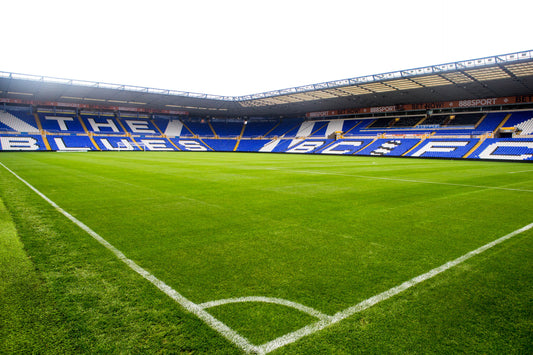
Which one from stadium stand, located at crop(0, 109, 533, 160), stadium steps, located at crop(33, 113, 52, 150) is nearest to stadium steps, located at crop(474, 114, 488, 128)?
stadium stand, located at crop(0, 109, 533, 160)

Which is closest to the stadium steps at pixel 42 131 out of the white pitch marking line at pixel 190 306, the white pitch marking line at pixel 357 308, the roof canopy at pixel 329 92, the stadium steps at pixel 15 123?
the stadium steps at pixel 15 123

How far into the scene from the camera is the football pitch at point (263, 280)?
242 centimetres

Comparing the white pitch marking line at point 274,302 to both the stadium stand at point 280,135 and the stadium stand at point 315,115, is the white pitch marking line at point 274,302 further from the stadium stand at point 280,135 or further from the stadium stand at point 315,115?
the stadium stand at point 280,135

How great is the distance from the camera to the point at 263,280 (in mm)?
3414

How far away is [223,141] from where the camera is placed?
207 ft

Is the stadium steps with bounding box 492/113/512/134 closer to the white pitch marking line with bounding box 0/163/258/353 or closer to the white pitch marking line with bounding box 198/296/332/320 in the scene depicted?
the white pitch marking line with bounding box 198/296/332/320

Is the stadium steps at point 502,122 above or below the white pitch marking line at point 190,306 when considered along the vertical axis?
above

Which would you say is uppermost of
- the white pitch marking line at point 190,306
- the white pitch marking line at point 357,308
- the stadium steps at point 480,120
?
the stadium steps at point 480,120

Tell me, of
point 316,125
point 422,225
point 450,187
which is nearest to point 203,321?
point 422,225

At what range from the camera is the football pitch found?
2424 millimetres

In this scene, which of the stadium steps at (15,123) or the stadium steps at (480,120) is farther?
the stadium steps at (15,123)

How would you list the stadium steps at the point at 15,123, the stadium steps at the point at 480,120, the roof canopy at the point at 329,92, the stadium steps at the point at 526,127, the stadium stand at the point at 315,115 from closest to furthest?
the roof canopy at the point at 329,92, the stadium stand at the point at 315,115, the stadium steps at the point at 526,127, the stadium steps at the point at 480,120, the stadium steps at the point at 15,123

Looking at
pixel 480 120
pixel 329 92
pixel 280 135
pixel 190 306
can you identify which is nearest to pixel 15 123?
pixel 280 135

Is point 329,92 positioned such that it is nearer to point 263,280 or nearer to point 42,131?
point 263,280
